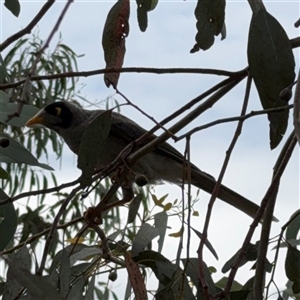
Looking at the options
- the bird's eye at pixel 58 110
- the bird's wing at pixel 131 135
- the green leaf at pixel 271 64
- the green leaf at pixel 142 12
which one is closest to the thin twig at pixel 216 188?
the green leaf at pixel 271 64

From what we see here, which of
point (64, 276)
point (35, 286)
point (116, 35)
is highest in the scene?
point (116, 35)

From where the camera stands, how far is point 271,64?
1258 mm

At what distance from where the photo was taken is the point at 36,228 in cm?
382

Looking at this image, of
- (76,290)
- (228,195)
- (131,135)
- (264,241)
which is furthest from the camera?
(131,135)

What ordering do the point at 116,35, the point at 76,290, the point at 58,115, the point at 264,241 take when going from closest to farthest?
the point at 264,241 < the point at 116,35 < the point at 76,290 < the point at 58,115

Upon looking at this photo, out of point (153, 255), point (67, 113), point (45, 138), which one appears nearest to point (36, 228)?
point (45, 138)

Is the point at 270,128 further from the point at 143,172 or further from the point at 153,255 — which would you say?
the point at 143,172

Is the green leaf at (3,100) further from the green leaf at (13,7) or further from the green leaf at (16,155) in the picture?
the green leaf at (13,7)

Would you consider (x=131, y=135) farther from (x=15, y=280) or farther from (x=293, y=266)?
(x=15, y=280)

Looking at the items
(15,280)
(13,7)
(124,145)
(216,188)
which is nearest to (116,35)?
(13,7)

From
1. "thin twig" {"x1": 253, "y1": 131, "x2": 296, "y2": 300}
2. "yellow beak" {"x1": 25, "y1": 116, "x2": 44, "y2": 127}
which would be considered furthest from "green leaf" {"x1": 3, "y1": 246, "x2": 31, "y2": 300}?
"yellow beak" {"x1": 25, "y1": 116, "x2": 44, "y2": 127}

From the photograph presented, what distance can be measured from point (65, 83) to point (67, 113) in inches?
67.7

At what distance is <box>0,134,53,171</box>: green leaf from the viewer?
147 cm

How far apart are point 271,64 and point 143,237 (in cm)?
52
